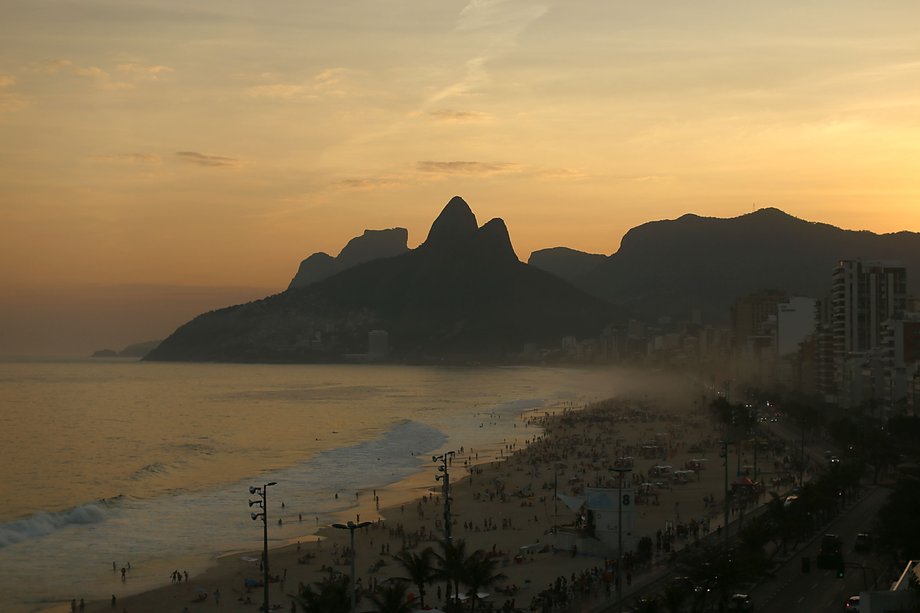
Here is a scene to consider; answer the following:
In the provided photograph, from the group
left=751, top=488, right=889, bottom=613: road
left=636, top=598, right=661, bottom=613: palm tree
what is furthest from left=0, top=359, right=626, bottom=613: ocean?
left=751, top=488, right=889, bottom=613: road

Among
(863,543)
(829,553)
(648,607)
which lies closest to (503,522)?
(863,543)

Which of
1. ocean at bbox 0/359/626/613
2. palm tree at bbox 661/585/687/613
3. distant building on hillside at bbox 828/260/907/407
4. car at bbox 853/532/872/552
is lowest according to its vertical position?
ocean at bbox 0/359/626/613

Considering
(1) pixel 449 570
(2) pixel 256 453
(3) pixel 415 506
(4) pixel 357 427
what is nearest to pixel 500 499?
(3) pixel 415 506

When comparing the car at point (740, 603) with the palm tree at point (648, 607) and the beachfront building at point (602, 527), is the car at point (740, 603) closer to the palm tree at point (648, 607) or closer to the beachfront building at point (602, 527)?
the palm tree at point (648, 607)

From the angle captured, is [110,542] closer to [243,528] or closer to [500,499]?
[243,528]

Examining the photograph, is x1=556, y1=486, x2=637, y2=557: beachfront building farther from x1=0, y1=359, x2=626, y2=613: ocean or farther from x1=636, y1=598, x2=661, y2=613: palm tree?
x1=0, y1=359, x2=626, y2=613: ocean

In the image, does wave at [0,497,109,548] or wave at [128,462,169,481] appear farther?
wave at [128,462,169,481]
